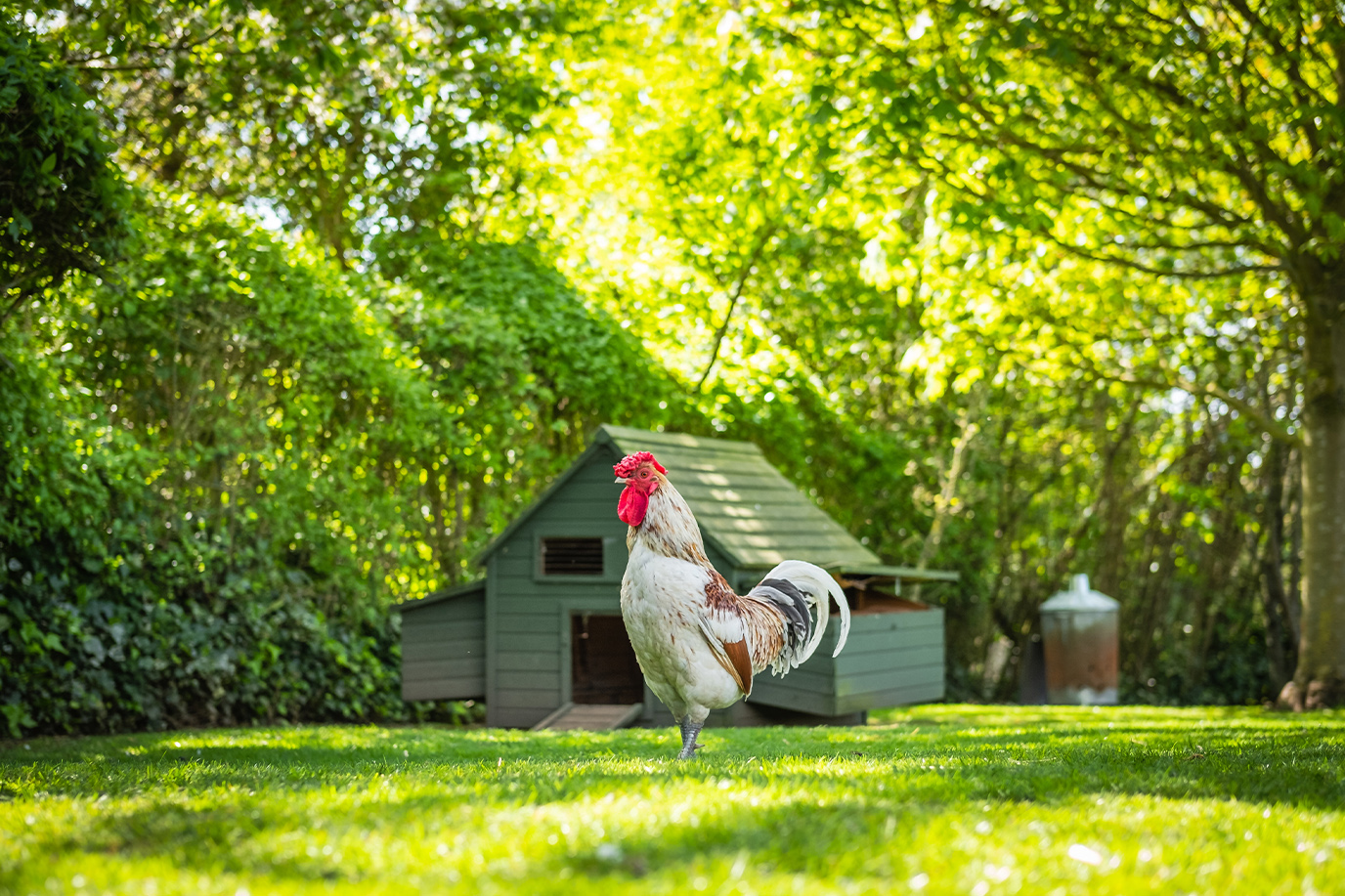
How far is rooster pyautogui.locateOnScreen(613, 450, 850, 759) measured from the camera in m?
5.00

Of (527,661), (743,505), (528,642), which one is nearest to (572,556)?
(528,642)

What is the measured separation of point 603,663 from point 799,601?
4536mm

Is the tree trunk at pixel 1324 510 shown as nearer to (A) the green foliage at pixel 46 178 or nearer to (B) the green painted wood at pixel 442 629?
(B) the green painted wood at pixel 442 629

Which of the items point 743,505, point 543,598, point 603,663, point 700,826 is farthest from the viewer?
point 603,663

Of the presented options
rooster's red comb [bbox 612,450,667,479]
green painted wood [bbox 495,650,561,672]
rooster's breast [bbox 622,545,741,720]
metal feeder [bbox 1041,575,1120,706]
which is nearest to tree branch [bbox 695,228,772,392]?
green painted wood [bbox 495,650,561,672]

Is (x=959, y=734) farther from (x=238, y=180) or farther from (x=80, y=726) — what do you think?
(x=238, y=180)

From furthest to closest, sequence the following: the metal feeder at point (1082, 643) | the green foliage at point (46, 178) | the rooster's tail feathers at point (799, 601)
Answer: the metal feeder at point (1082, 643)
the rooster's tail feathers at point (799, 601)
the green foliage at point (46, 178)

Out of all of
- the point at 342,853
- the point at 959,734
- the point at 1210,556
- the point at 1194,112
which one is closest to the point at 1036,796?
the point at 342,853

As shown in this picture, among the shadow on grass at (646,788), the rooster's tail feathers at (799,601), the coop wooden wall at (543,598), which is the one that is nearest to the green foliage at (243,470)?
the coop wooden wall at (543,598)

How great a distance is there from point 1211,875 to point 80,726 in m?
8.24

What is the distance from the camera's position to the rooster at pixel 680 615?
5.00 metres

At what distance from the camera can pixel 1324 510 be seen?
971 centimetres

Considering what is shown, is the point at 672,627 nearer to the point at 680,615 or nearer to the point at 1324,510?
the point at 680,615

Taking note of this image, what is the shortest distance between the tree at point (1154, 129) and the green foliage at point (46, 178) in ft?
16.2
